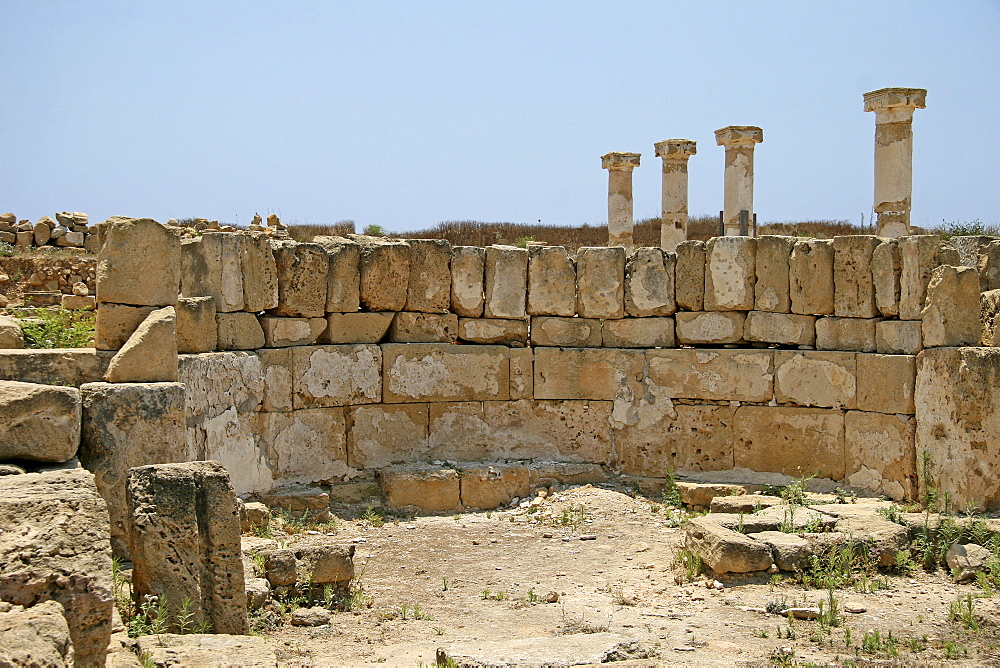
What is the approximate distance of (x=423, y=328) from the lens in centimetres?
905

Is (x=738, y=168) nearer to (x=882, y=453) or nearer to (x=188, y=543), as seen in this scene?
(x=882, y=453)

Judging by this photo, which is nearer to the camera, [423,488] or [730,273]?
[423,488]

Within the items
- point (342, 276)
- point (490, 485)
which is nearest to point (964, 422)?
point (490, 485)

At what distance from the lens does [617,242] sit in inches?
705

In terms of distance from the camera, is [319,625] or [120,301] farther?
[120,301]

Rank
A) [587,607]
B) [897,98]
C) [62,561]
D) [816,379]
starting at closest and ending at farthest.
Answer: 1. [62,561]
2. [587,607]
3. [816,379]
4. [897,98]

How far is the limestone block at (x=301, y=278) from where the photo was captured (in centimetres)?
833

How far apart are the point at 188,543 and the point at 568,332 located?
5.16 metres

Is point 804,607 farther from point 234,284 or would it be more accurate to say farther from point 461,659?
point 234,284

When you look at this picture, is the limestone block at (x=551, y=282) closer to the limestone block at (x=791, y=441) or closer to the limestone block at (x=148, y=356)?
the limestone block at (x=791, y=441)

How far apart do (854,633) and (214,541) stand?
141 inches

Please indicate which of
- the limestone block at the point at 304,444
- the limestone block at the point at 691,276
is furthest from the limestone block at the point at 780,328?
the limestone block at the point at 304,444

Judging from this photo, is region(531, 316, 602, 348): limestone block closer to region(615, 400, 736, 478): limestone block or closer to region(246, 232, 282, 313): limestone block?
region(615, 400, 736, 478): limestone block

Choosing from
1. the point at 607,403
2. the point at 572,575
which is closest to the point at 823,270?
the point at 607,403
